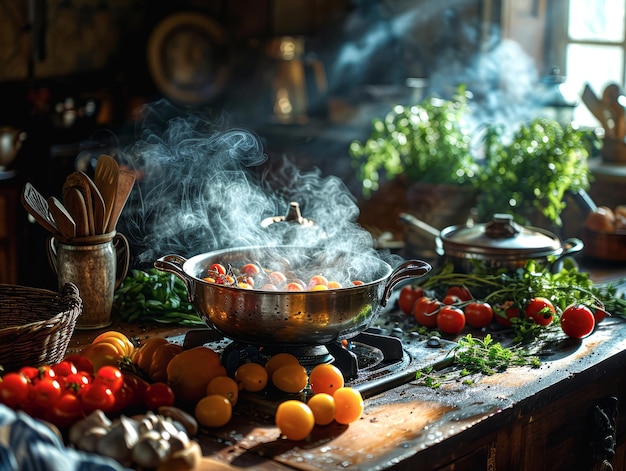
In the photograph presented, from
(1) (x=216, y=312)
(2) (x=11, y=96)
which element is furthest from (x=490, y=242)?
(2) (x=11, y=96)

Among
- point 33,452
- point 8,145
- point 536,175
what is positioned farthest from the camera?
point 8,145

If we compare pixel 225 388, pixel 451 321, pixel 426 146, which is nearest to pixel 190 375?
pixel 225 388

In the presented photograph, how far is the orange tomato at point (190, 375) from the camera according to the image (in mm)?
1712

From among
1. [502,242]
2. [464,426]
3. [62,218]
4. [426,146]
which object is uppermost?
[426,146]

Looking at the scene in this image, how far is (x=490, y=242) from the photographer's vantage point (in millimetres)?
2531

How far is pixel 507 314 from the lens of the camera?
2.29m

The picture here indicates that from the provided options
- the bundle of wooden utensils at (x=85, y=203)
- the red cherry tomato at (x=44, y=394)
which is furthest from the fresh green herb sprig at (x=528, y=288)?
the red cherry tomato at (x=44, y=394)

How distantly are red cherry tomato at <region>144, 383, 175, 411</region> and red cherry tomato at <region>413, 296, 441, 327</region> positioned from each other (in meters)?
0.87

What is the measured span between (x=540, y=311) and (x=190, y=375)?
3.31ft

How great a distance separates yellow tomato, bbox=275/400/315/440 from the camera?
1553 millimetres

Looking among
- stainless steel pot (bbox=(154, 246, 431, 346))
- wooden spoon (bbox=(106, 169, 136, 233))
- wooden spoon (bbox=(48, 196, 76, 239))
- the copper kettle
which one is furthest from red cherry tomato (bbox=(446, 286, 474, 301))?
the copper kettle

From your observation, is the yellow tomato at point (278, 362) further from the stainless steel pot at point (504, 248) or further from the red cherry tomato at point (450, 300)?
the stainless steel pot at point (504, 248)

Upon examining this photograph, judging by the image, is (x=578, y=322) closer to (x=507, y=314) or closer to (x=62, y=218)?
(x=507, y=314)

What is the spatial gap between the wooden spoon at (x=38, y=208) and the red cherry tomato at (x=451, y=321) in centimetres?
103
